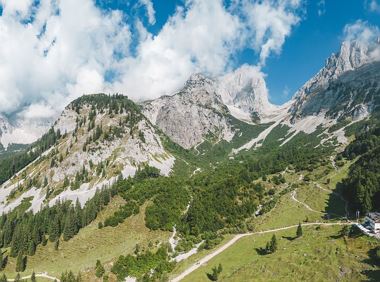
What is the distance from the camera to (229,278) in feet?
281

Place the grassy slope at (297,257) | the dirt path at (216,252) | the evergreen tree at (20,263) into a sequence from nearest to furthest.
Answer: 1. the grassy slope at (297,257)
2. the dirt path at (216,252)
3. the evergreen tree at (20,263)

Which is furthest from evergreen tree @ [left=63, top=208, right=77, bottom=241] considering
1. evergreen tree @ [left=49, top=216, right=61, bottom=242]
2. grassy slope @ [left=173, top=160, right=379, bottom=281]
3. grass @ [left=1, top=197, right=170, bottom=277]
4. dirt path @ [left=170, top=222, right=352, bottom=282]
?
dirt path @ [left=170, top=222, right=352, bottom=282]

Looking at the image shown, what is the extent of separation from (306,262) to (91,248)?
3526 inches

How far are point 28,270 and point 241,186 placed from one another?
99.0 meters

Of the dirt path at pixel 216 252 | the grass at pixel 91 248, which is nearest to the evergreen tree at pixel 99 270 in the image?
the grass at pixel 91 248

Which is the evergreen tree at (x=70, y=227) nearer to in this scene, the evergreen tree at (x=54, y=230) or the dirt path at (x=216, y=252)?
the evergreen tree at (x=54, y=230)

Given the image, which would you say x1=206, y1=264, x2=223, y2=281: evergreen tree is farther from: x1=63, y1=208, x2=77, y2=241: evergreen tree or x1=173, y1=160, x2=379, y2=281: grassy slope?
x1=63, y1=208, x2=77, y2=241: evergreen tree

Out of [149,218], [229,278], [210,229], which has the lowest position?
[229,278]

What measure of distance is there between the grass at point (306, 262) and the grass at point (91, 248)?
41.7m

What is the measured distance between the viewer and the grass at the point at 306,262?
7575cm

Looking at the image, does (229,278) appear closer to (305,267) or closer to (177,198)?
(305,267)

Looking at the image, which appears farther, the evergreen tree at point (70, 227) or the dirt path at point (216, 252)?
the evergreen tree at point (70, 227)

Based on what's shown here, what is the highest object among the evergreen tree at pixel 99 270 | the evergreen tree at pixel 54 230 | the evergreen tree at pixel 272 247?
the evergreen tree at pixel 54 230

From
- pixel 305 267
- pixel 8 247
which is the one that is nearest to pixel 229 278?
pixel 305 267
